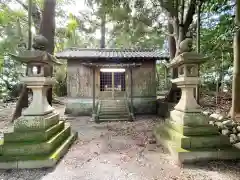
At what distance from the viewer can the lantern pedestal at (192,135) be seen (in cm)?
364

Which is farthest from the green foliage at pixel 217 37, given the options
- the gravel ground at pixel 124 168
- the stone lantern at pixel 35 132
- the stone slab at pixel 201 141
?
the stone lantern at pixel 35 132

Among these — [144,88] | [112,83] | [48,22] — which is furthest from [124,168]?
[144,88]

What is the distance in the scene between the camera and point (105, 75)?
10938mm

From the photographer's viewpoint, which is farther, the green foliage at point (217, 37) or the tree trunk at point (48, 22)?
the tree trunk at point (48, 22)

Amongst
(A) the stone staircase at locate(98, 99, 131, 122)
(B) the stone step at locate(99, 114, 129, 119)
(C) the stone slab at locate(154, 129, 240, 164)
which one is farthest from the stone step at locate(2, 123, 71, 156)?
(B) the stone step at locate(99, 114, 129, 119)

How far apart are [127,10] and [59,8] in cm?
628

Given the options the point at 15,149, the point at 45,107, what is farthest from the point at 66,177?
the point at 45,107

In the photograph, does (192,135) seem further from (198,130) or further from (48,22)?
(48,22)

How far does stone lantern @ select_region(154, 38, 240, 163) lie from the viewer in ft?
12.0

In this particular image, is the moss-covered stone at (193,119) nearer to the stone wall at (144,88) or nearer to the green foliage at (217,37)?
the green foliage at (217,37)

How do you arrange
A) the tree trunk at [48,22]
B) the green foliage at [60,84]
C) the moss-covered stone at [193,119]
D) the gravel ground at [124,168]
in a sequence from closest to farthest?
the gravel ground at [124,168] → the moss-covered stone at [193,119] → the tree trunk at [48,22] → the green foliage at [60,84]

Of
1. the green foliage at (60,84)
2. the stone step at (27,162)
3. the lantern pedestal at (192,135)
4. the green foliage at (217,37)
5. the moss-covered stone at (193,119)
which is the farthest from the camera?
the green foliage at (60,84)

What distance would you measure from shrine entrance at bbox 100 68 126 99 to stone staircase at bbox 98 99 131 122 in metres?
0.47

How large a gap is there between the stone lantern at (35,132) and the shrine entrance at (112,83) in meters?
6.49
